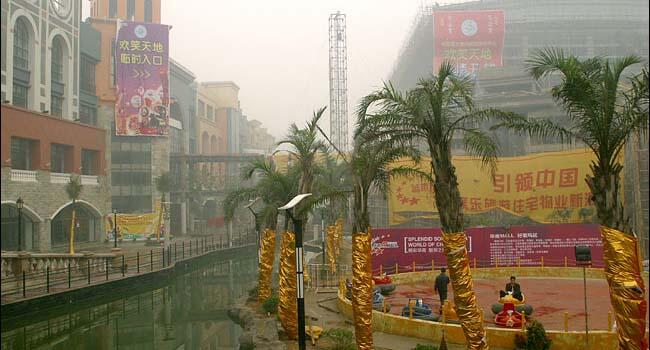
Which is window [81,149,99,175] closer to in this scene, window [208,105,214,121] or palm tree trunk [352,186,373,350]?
palm tree trunk [352,186,373,350]

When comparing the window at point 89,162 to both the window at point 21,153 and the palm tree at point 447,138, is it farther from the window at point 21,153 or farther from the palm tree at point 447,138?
the palm tree at point 447,138

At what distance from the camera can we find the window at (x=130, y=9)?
214 feet

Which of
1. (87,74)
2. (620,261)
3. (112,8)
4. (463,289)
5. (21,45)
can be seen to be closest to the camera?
(620,261)

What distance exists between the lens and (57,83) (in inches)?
1654

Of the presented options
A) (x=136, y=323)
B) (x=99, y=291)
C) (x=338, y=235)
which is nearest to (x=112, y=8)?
(x=338, y=235)

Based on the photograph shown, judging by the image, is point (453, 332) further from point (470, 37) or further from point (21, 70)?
point (470, 37)

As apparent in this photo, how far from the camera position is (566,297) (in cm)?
2023

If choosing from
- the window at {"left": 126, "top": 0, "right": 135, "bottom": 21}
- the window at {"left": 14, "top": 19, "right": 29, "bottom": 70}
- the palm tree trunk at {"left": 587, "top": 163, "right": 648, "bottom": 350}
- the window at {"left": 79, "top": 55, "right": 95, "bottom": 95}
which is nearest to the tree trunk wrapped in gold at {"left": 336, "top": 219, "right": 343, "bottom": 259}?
the window at {"left": 14, "top": 19, "right": 29, "bottom": 70}

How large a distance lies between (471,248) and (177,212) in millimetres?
48299

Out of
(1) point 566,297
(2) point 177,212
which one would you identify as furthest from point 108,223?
(1) point 566,297

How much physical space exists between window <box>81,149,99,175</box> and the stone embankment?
26722 millimetres

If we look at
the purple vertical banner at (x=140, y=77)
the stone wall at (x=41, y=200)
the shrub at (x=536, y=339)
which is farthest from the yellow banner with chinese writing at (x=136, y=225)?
the shrub at (x=536, y=339)

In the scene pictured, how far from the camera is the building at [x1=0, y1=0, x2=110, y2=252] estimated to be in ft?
99.5

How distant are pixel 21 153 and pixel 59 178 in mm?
7681
